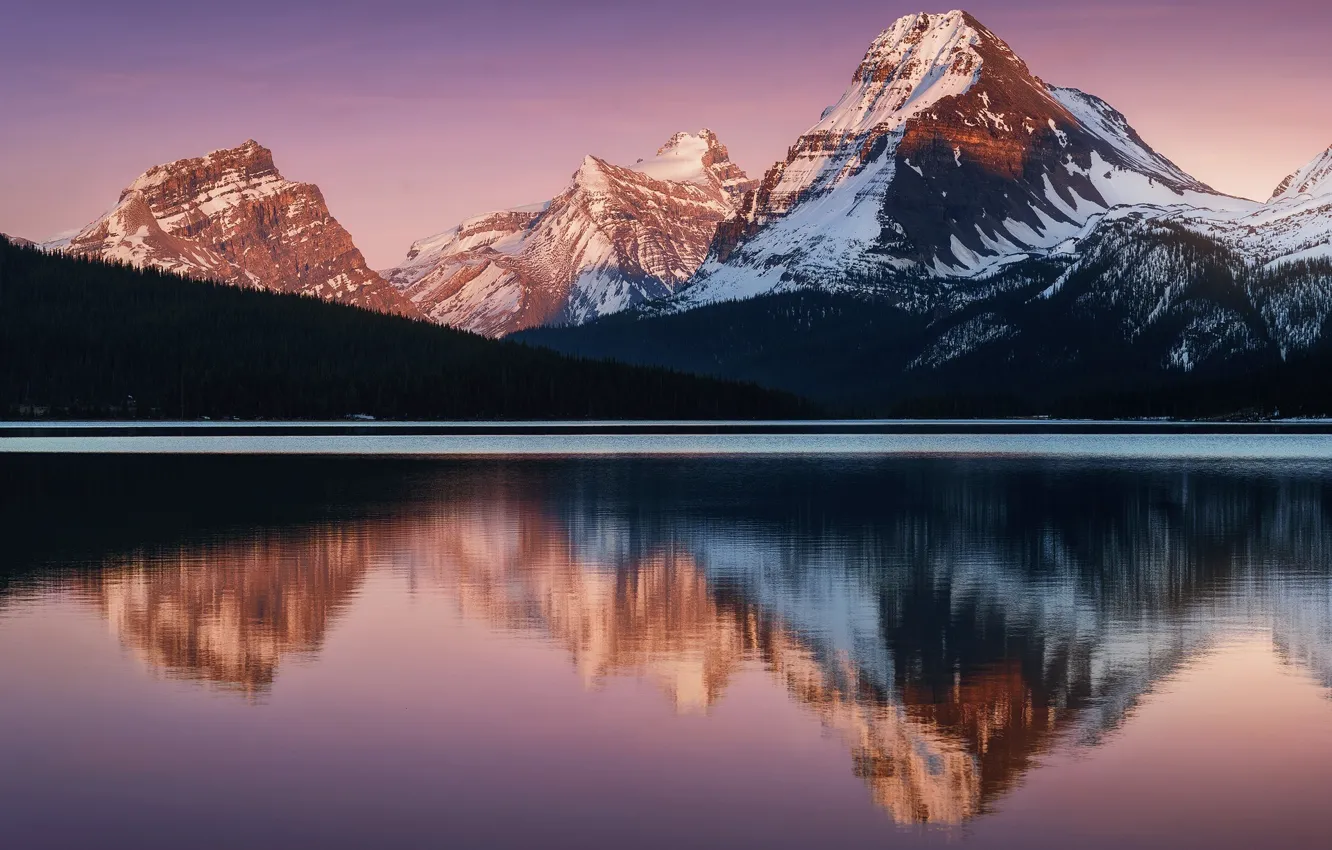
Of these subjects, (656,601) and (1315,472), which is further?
(1315,472)

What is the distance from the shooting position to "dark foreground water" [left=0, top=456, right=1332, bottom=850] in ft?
72.0

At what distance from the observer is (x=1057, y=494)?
82.4 metres

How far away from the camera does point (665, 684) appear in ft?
101

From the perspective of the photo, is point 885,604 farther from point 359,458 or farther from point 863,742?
point 359,458

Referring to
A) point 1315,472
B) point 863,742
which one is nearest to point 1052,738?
point 863,742

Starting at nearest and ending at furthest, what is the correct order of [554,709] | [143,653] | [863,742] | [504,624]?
[863,742] < [554,709] < [143,653] < [504,624]

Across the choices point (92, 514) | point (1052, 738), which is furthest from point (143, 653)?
point (92, 514)

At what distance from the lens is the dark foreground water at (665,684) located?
21938mm

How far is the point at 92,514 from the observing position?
67.4 meters

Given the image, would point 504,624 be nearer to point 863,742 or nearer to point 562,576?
point 562,576

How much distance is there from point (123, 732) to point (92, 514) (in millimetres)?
43607

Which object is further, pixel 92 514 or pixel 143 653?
pixel 92 514

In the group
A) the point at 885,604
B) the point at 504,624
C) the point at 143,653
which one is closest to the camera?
the point at 143,653

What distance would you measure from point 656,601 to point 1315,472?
250ft
